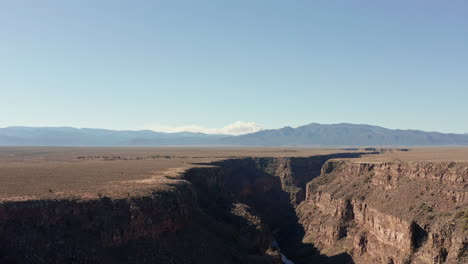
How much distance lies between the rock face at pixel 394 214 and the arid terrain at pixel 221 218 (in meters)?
0.18

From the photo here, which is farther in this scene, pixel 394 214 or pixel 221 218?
pixel 221 218

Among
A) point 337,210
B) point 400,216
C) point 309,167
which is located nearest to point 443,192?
point 400,216

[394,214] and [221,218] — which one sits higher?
[394,214]

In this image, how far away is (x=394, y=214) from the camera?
6116 cm

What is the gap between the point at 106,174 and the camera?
64.2 metres

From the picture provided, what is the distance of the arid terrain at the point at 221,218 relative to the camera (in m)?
36.5

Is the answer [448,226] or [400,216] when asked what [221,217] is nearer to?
[400,216]

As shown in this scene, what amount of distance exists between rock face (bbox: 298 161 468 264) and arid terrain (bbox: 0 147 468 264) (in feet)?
0.60

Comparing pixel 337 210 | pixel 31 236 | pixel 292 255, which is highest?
pixel 31 236

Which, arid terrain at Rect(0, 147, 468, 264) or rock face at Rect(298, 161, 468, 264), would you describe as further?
rock face at Rect(298, 161, 468, 264)

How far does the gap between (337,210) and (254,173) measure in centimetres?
3856

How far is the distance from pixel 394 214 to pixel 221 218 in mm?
27286

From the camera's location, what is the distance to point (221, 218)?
62.7 meters

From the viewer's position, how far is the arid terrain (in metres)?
36.5
